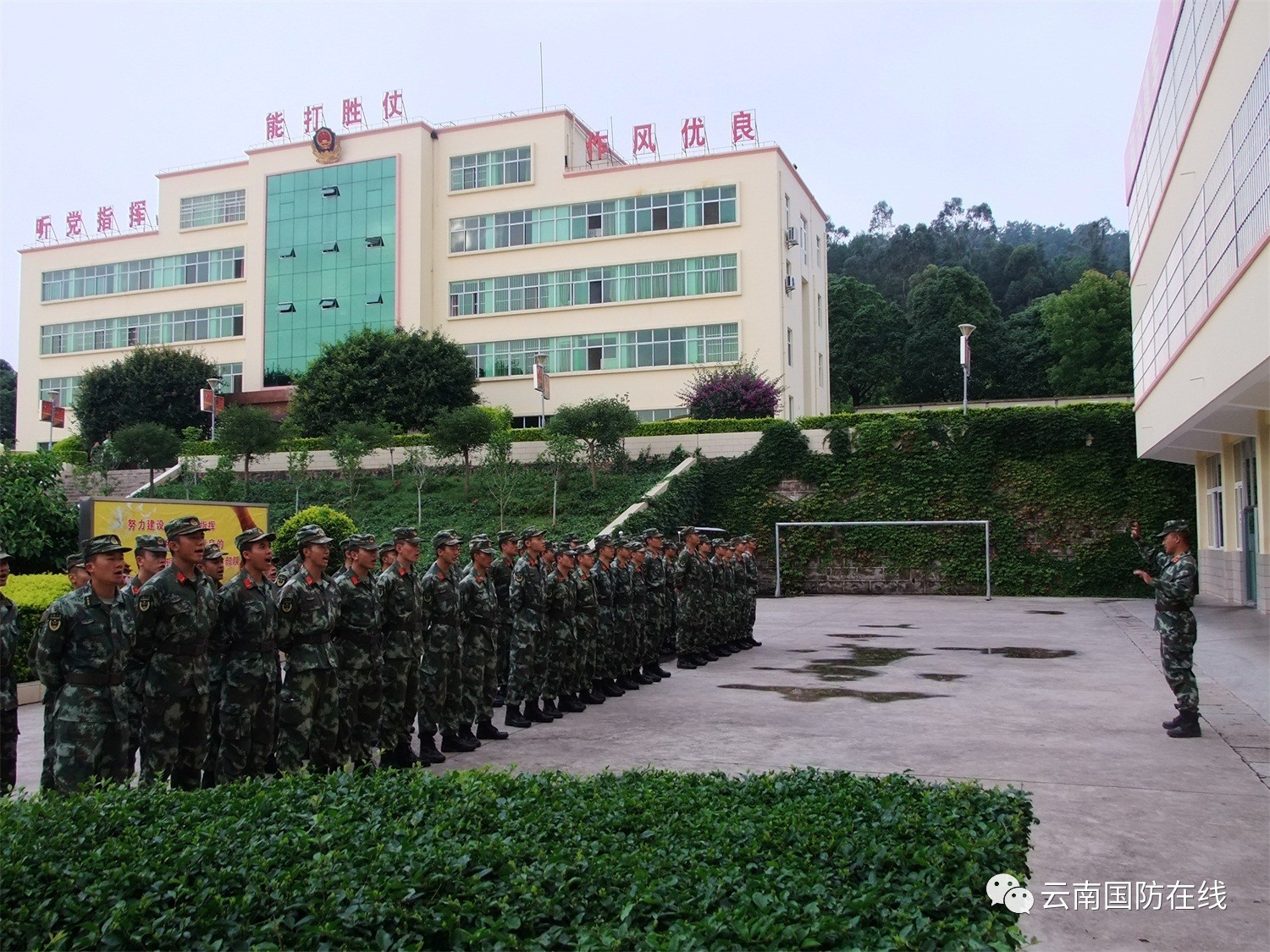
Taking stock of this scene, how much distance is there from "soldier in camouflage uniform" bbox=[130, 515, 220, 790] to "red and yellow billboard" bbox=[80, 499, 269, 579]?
16.1 feet

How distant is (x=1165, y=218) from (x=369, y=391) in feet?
70.3

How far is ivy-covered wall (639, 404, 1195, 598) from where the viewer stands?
2098 cm

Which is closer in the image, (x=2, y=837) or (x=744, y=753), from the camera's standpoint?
(x=2, y=837)

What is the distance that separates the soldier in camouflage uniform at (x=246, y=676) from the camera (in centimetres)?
520

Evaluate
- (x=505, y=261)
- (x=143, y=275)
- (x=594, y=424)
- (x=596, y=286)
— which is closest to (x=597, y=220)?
(x=596, y=286)

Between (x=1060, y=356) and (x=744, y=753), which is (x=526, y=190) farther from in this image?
(x=744, y=753)

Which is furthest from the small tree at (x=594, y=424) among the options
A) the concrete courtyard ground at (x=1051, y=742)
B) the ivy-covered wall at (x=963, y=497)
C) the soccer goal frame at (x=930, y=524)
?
the concrete courtyard ground at (x=1051, y=742)

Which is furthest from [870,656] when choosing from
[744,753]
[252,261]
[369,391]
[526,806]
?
[252,261]

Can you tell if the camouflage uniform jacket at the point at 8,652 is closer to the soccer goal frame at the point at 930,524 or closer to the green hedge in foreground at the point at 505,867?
the green hedge in foreground at the point at 505,867

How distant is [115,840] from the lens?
3.12 meters

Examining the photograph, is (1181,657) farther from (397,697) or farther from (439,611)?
(397,697)

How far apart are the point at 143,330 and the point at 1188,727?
39456 mm

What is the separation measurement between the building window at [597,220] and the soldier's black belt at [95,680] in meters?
27.8

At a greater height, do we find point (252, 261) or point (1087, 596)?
point (252, 261)
